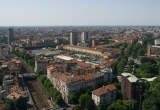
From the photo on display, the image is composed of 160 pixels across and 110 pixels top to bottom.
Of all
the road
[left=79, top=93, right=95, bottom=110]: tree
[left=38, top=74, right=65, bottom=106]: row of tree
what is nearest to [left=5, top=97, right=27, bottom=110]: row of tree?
the road

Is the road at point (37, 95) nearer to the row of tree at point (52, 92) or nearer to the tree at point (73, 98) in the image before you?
the row of tree at point (52, 92)

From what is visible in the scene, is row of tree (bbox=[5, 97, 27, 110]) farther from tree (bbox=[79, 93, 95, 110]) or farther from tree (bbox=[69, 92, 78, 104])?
tree (bbox=[79, 93, 95, 110])

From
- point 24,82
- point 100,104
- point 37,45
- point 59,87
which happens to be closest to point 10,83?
point 24,82

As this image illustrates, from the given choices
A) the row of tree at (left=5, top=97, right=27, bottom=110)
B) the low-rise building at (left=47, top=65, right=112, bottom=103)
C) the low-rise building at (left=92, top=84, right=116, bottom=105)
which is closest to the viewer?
the row of tree at (left=5, top=97, right=27, bottom=110)

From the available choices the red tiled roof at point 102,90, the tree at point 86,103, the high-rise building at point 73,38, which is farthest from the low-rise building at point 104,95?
the high-rise building at point 73,38

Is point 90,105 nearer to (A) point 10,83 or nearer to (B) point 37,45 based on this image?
(A) point 10,83

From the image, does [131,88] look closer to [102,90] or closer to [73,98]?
[102,90]

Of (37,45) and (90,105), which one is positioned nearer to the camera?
(90,105)

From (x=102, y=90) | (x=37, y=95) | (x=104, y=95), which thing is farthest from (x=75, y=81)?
(x=37, y=95)

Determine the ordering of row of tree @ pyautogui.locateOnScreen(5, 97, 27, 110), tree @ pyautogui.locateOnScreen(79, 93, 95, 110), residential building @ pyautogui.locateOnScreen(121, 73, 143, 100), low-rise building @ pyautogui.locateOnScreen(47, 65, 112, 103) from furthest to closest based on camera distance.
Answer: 1. low-rise building @ pyautogui.locateOnScreen(47, 65, 112, 103)
2. residential building @ pyautogui.locateOnScreen(121, 73, 143, 100)
3. tree @ pyautogui.locateOnScreen(79, 93, 95, 110)
4. row of tree @ pyautogui.locateOnScreen(5, 97, 27, 110)
